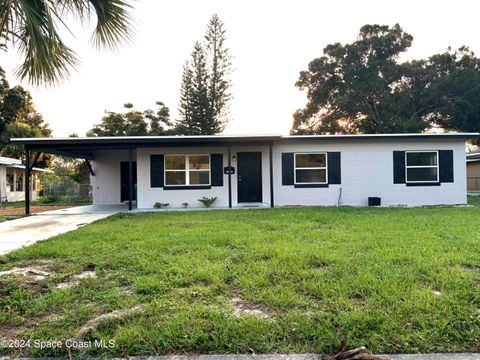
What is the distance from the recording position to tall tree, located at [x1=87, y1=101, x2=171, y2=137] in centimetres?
2794

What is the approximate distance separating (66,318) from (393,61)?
28949 mm

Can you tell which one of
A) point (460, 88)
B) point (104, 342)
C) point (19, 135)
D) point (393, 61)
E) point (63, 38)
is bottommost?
point (104, 342)

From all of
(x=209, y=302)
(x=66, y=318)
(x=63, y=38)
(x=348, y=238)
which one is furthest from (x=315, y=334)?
(x=63, y=38)

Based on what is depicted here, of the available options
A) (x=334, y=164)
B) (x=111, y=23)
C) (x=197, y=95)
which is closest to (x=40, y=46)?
(x=111, y=23)

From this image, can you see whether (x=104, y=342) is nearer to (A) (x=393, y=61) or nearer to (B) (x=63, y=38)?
(B) (x=63, y=38)

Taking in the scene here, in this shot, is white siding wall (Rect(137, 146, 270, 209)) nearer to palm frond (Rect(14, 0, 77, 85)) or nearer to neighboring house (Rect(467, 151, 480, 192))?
palm frond (Rect(14, 0, 77, 85))

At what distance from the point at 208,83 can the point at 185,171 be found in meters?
17.0

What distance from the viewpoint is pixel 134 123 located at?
2862 centimetres

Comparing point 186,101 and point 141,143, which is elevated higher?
point 186,101

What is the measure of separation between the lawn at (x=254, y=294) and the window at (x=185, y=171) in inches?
276

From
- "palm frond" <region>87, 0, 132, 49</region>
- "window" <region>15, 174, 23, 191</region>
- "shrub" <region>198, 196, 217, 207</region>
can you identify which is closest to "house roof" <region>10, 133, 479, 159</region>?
"shrub" <region>198, 196, 217, 207</region>

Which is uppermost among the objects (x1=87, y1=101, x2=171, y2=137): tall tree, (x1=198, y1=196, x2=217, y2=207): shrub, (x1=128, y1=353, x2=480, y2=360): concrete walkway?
(x1=87, y1=101, x2=171, y2=137): tall tree

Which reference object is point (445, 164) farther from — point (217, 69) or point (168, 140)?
point (217, 69)

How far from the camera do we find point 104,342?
253 cm
